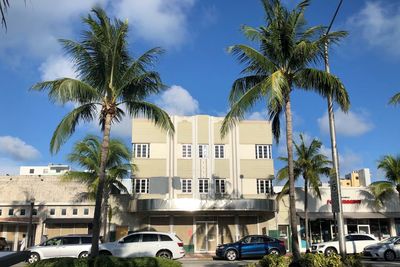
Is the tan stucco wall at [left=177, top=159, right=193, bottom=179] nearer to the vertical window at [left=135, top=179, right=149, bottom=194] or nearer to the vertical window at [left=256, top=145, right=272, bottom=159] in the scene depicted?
the vertical window at [left=135, top=179, right=149, bottom=194]

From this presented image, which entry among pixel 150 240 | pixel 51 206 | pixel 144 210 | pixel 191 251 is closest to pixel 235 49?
pixel 150 240

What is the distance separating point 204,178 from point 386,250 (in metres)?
16.0

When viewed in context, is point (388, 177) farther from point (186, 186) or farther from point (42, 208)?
point (42, 208)

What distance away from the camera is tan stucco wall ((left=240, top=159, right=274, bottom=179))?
3750cm

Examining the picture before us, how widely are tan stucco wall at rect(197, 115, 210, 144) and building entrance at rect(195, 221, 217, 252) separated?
6.90 m

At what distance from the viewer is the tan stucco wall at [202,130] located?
38.1m

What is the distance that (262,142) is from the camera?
3847 cm

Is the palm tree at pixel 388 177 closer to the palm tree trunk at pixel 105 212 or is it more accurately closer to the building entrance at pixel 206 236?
the building entrance at pixel 206 236

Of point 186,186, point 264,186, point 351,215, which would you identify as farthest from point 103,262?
point 351,215

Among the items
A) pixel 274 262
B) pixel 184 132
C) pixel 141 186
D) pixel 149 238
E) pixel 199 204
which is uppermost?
pixel 184 132

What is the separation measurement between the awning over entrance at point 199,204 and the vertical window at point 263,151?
5.48 meters

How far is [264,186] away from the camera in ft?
123

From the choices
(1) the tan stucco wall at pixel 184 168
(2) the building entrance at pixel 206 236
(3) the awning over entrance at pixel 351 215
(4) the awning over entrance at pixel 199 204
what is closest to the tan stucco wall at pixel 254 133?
(1) the tan stucco wall at pixel 184 168

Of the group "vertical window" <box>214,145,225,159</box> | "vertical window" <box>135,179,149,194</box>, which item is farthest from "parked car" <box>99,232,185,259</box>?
"vertical window" <box>214,145,225,159</box>
